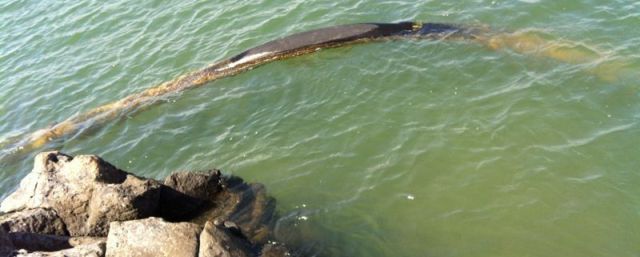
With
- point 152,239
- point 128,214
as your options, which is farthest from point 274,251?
point 128,214

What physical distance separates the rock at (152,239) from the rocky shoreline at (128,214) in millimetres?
14

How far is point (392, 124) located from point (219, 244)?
5.12 m

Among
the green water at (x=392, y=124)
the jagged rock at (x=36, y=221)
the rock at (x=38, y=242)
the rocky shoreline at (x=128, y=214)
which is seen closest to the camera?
the rocky shoreline at (x=128, y=214)

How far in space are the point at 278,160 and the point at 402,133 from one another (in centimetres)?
262

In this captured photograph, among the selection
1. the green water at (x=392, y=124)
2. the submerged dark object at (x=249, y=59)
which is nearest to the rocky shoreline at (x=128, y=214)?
the green water at (x=392, y=124)

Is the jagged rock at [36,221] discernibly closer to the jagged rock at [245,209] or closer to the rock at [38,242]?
the rock at [38,242]

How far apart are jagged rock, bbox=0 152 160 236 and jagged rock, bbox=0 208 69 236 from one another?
0.12 metres

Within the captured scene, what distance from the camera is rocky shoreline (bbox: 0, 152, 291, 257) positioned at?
854 centimetres

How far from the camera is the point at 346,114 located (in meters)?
12.9

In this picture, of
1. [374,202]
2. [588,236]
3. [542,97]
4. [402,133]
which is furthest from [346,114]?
[588,236]

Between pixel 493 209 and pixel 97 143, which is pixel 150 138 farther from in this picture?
pixel 493 209

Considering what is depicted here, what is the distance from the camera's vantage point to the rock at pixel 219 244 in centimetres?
823

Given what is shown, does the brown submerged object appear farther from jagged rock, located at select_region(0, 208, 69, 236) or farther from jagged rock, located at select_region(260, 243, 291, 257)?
jagged rock, located at select_region(260, 243, 291, 257)

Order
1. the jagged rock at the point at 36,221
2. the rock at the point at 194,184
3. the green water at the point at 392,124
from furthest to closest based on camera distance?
1. the rock at the point at 194,184
2. the jagged rock at the point at 36,221
3. the green water at the point at 392,124
